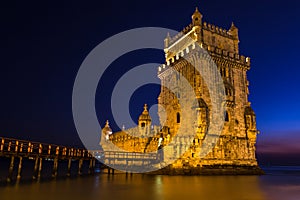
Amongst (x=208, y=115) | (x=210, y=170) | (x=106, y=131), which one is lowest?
(x=210, y=170)

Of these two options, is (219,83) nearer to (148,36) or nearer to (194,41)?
(194,41)

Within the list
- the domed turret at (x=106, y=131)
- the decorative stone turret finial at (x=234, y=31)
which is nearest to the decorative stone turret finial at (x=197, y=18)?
the decorative stone turret finial at (x=234, y=31)

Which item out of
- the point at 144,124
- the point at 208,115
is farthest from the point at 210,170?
the point at 144,124

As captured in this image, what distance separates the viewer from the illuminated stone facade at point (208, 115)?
122 ft

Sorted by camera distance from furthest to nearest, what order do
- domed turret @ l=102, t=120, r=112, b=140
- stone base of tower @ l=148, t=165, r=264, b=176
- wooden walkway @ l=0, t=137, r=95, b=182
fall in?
domed turret @ l=102, t=120, r=112, b=140 < stone base of tower @ l=148, t=165, r=264, b=176 < wooden walkway @ l=0, t=137, r=95, b=182

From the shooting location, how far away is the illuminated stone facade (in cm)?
3716

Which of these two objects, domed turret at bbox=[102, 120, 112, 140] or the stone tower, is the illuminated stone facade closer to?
the stone tower

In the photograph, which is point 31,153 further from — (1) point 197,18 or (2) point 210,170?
(1) point 197,18

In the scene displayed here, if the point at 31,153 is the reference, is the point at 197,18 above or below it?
above

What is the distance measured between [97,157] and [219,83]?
869 inches

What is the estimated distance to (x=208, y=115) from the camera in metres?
38.8

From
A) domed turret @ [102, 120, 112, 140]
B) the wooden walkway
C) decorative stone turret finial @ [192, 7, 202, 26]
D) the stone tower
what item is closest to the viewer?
the wooden walkway

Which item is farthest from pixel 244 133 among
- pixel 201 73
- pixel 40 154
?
pixel 40 154

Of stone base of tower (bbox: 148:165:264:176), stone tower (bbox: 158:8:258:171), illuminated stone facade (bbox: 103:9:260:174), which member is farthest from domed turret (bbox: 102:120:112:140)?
stone base of tower (bbox: 148:165:264:176)
